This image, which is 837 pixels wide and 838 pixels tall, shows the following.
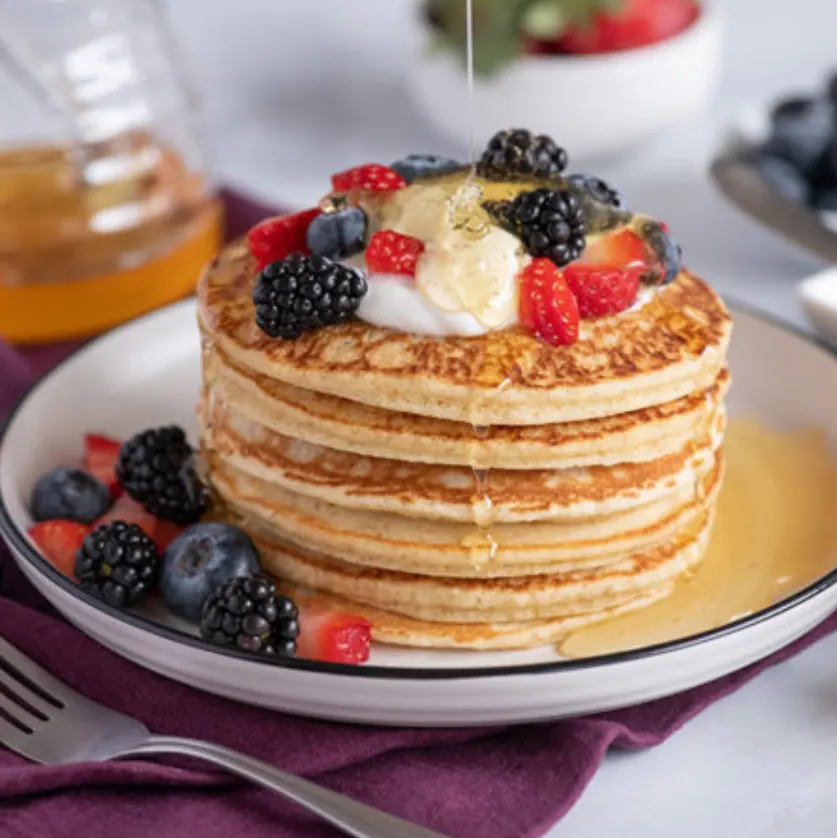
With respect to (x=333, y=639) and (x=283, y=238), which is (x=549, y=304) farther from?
(x=333, y=639)

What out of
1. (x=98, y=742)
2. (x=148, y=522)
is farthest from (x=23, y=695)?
(x=148, y=522)

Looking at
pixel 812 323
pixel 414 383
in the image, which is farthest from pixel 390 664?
pixel 812 323

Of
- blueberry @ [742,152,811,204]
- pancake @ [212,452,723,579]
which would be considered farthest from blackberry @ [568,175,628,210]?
blueberry @ [742,152,811,204]

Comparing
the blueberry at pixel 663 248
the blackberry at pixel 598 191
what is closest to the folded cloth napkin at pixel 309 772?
the blueberry at pixel 663 248

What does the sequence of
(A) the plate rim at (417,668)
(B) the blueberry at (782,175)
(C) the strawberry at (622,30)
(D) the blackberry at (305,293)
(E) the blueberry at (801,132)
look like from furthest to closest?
(C) the strawberry at (622,30)
(E) the blueberry at (801,132)
(B) the blueberry at (782,175)
(D) the blackberry at (305,293)
(A) the plate rim at (417,668)

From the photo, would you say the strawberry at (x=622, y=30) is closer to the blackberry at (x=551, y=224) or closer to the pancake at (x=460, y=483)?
the blackberry at (x=551, y=224)
